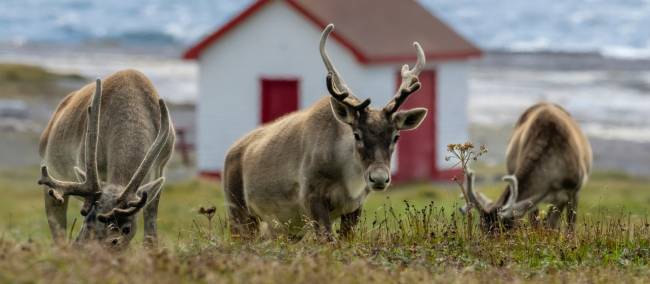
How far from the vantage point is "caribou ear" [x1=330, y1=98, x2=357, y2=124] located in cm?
1286

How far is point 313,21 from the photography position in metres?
31.6

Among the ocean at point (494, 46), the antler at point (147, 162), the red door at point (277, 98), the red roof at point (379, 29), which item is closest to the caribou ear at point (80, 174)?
the antler at point (147, 162)

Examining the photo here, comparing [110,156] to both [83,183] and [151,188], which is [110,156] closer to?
[151,188]

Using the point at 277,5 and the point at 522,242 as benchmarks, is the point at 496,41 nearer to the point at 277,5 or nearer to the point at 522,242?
the point at 277,5

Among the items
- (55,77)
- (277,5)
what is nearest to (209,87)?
(277,5)

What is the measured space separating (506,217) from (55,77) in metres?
44.7

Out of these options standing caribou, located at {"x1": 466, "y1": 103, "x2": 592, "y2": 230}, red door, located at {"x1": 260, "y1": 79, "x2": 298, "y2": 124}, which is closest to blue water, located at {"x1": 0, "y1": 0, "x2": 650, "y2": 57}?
red door, located at {"x1": 260, "y1": 79, "x2": 298, "y2": 124}

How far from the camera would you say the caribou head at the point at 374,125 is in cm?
1248

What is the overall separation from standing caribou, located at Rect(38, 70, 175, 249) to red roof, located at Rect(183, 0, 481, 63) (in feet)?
55.1

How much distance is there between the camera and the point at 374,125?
12.7 metres

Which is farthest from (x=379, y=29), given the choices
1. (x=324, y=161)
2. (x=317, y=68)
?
(x=324, y=161)

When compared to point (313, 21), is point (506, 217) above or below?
below

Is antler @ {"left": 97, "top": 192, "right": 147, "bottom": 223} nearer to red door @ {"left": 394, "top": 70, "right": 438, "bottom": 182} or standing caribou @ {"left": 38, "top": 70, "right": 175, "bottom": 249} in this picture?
standing caribou @ {"left": 38, "top": 70, "right": 175, "bottom": 249}

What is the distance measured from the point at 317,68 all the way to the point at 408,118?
19.1m
